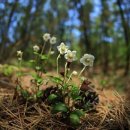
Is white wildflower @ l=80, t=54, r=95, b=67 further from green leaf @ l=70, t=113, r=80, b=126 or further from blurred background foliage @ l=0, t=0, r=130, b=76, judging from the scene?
blurred background foliage @ l=0, t=0, r=130, b=76

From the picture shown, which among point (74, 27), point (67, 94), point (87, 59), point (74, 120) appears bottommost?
point (74, 120)

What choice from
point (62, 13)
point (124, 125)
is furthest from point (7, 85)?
point (62, 13)

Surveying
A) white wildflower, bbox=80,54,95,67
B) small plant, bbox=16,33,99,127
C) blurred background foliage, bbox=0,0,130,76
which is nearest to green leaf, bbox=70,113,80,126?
small plant, bbox=16,33,99,127

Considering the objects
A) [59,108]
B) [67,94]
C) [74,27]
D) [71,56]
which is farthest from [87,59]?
[74,27]

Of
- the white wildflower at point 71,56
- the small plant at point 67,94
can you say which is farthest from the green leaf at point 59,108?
the white wildflower at point 71,56

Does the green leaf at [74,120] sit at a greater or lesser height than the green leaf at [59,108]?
lesser

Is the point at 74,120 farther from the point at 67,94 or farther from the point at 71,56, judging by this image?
the point at 71,56

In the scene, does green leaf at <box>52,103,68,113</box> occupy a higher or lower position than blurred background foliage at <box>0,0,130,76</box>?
lower

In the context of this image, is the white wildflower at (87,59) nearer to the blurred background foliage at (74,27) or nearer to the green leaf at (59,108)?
the green leaf at (59,108)
